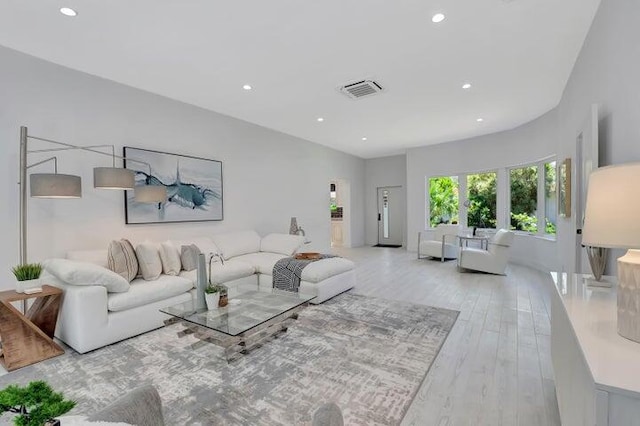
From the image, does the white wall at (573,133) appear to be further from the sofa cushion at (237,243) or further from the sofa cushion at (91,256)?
the sofa cushion at (91,256)

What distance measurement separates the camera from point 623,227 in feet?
3.55

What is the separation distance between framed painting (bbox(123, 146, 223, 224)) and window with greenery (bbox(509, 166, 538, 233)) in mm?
6102

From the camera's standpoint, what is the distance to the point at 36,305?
2689 millimetres

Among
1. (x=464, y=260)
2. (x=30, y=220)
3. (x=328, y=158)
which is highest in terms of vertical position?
(x=328, y=158)

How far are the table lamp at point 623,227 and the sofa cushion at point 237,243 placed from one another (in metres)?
4.17

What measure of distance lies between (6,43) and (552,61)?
5628 millimetres

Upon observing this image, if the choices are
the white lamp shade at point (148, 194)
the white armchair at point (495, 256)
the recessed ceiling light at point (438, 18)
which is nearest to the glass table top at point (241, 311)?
the white lamp shade at point (148, 194)

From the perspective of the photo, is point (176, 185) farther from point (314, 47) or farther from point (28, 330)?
point (314, 47)

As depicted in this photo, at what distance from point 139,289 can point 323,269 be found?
210 centimetres

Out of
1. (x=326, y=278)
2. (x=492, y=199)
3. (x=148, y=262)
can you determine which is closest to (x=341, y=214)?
(x=492, y=199)

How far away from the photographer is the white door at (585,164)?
2.18m

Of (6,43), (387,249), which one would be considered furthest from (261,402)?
(387,249)

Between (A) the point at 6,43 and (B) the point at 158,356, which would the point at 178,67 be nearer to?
(A) the point at 6,43

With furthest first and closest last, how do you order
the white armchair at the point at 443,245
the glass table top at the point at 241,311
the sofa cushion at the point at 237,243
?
the white armchair at the point at 443,245 → the sofa cushion at the point at 237,243 → the glass table top at the point at 241,311
